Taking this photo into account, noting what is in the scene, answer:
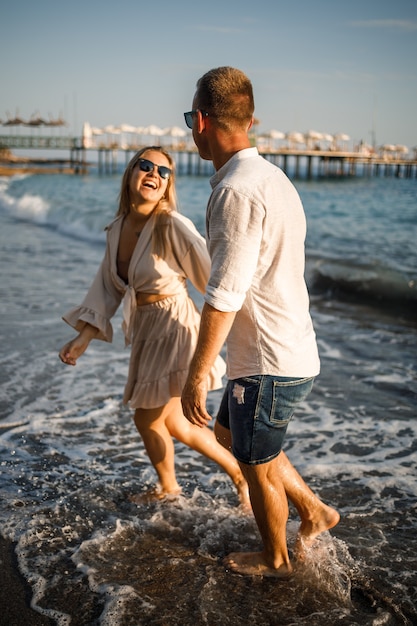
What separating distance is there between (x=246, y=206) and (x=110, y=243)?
1.53 meters

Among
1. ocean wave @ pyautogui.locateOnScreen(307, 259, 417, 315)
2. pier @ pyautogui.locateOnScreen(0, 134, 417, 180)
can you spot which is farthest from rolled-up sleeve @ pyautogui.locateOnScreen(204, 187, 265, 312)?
pier @ pyautogui.locateOnScreen(0, 134, 417, 180)

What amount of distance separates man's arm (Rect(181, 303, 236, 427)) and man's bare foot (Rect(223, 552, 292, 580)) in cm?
89

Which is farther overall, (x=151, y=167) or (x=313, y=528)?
(x=151, y=167)

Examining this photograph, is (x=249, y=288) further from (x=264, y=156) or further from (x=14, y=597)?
(x=264, y=156)

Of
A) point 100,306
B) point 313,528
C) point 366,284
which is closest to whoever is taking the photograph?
point 313,528

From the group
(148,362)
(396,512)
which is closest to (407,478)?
(396,512)

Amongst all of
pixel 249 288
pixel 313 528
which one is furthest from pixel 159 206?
pixel 313 528

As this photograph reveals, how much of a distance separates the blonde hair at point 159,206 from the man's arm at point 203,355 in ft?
3.88

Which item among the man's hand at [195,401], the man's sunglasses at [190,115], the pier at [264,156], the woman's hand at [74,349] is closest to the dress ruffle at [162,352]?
the woman's hand at [74,349]

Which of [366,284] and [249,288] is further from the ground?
[249,288]

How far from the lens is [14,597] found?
9.19ft

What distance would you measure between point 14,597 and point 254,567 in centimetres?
107

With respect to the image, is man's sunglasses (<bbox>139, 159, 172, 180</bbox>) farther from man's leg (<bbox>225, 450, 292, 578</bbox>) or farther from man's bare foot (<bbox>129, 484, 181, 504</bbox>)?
man's bare foot (<bbox>129, 484, 181, 504</bbox>)

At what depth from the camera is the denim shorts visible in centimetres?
252
